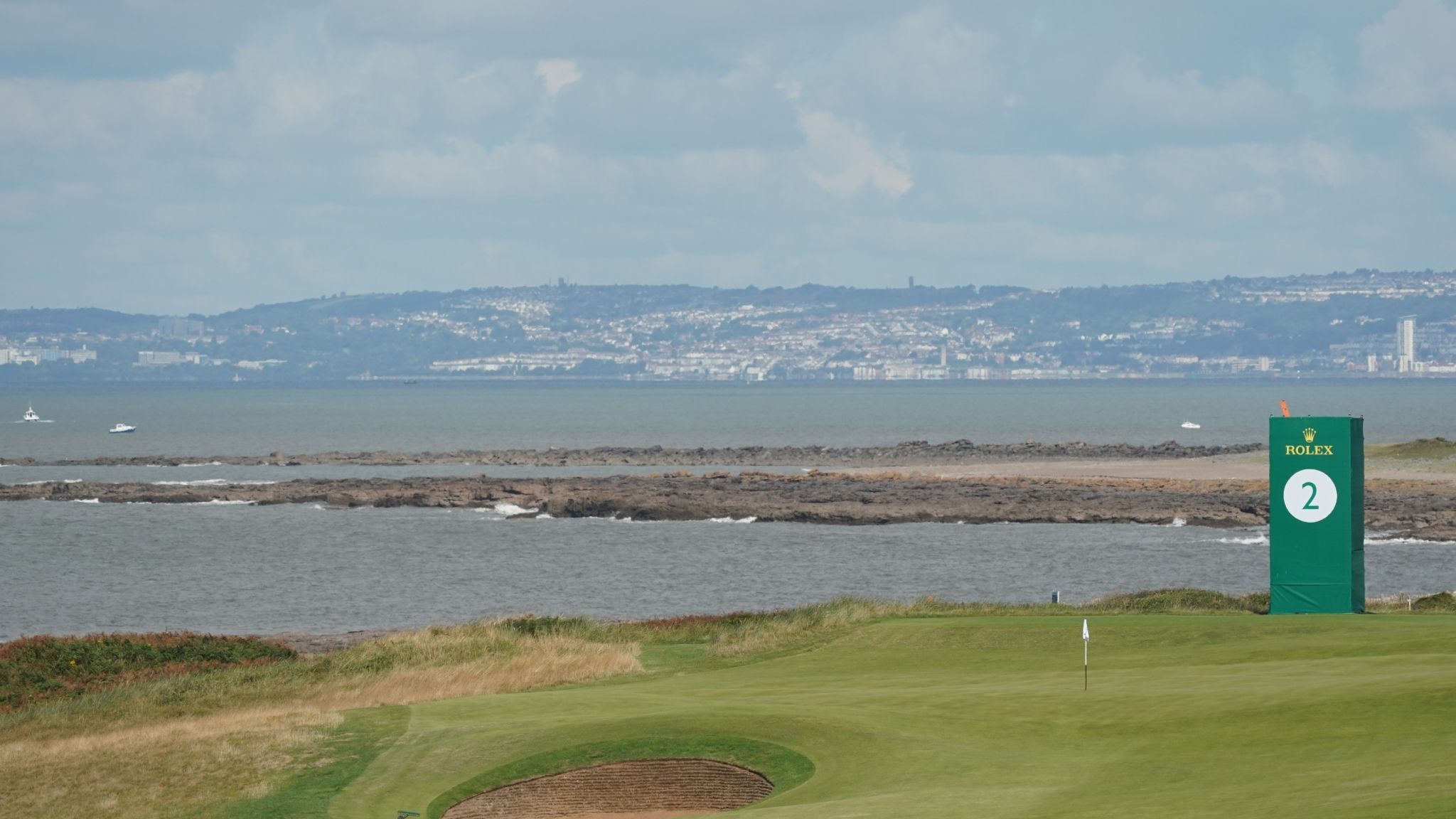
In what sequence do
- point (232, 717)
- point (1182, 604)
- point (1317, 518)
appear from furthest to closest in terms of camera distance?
point (1182, 604) → point (1317, 518) → point (232, 717)

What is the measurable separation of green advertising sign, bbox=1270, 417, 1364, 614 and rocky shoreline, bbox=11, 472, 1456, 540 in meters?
35.6

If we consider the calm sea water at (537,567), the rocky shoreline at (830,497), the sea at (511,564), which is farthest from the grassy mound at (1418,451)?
the sea at (511,564)

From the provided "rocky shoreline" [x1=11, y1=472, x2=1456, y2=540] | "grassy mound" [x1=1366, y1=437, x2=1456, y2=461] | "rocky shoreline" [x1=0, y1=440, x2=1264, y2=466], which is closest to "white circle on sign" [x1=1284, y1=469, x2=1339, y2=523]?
"rocky shoreline" [x1=11, y1=472, x2=1456, y2=540]

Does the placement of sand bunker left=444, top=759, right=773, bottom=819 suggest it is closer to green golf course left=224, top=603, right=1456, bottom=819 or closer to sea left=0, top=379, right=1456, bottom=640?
green golf course left=224, top=603, right=1456, bottom=819

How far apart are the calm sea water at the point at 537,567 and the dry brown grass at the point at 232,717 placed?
59.6 feet

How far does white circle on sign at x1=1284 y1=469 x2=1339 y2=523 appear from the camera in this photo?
2923 cm

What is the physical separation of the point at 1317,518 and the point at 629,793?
52.8ft

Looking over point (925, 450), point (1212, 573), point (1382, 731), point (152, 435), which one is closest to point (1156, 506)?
point (1212, 573)

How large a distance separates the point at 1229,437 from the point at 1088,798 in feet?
430

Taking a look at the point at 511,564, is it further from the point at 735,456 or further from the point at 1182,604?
the point at 735,456

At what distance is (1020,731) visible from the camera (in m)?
18.0

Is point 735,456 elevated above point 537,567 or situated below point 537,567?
above

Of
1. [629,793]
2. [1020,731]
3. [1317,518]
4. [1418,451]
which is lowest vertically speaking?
[629,793]

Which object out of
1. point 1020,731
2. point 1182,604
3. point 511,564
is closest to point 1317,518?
point 1182,604
